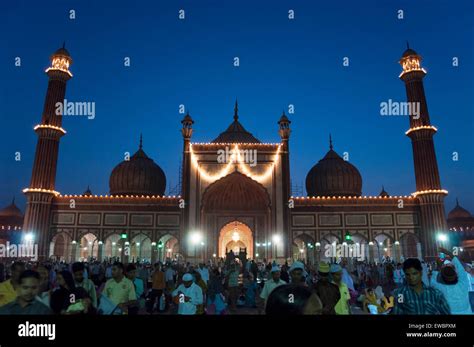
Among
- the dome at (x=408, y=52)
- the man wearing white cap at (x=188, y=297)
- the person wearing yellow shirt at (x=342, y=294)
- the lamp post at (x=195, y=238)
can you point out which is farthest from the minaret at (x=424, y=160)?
the man wearing white cap at (x=188, y=297)

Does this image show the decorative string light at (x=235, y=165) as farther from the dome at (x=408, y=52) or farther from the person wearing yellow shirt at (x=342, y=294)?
the person wearing yellow shirt at (x=342, y=294)

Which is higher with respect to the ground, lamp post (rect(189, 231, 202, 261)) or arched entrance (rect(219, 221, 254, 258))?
arched entrance (rect(219, 221, 254, 258))

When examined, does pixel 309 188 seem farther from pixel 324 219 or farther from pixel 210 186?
pixel 210 186

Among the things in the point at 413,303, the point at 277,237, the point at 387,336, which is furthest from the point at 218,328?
the point at 277,237

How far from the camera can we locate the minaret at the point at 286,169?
31.9 m

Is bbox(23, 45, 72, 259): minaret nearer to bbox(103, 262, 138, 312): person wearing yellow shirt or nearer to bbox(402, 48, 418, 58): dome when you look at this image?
bbox(103, 262, 138, 312): person wearing yellow shirt

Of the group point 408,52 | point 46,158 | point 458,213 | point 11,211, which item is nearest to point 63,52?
point 46,158

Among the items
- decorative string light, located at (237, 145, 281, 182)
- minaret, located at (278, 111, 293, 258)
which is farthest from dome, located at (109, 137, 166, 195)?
minaret, located at (278, 111, 293, 258)

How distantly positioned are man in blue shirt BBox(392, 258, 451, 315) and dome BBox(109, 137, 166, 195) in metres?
35.5

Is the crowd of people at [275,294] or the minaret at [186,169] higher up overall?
the minaret at [186,169]

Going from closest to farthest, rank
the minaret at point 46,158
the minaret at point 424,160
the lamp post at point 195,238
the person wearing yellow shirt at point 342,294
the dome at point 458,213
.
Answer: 1. the person wearing yellow shirt at point 342,294
2. the minaret at point 46,158
3. the minaret at point 424,160
4. the lamp post at point 195,238
5. the dome at point 458,213

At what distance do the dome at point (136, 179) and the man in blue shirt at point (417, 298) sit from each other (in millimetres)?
35503

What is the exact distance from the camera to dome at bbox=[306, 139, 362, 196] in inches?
1495

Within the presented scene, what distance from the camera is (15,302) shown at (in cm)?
342
